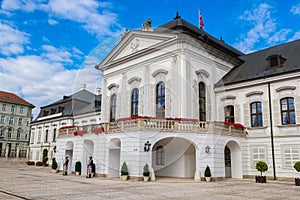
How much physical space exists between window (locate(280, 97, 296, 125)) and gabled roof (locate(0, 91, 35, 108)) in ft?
184

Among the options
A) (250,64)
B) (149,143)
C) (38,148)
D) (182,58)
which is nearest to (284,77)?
(250,64)

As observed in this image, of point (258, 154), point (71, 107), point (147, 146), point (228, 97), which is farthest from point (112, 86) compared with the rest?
point (71, 107)

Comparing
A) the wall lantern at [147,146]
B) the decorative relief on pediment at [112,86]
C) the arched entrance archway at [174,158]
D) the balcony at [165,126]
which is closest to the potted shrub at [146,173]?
the wall lantern at [147,146]

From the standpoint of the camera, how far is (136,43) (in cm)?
2391

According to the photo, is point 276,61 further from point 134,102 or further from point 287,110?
point 134,102

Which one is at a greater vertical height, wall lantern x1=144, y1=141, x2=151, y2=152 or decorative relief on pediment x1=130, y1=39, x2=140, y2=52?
decorative relief on pediment x1=130, y1=39, x2=140, y2=52

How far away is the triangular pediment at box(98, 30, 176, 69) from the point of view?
2202 cm

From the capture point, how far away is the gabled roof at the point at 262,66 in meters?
20.0

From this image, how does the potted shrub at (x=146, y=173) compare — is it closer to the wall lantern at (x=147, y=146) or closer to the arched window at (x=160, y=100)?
the wall lantern at (x=147, y=146)

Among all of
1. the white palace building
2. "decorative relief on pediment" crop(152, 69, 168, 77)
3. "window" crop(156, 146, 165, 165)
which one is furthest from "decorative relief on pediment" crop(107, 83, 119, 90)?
"window" crop(156, 146, 165, 165)

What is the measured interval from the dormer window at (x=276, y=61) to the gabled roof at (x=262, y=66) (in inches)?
9.3

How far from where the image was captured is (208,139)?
16.8 meters

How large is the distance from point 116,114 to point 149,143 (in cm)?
936

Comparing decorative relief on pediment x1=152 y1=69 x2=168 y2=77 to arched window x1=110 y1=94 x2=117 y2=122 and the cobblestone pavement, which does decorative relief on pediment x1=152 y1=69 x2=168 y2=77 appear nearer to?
arched window x1=110 y1=94 x2=117 y2=122
